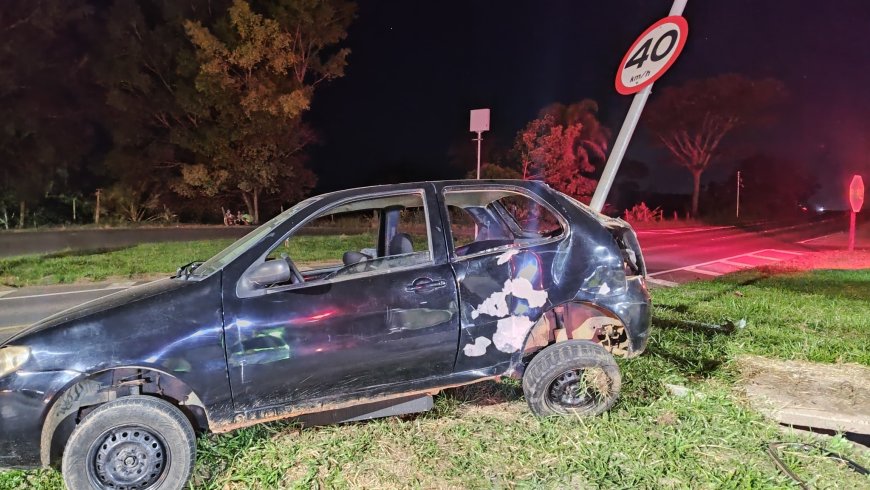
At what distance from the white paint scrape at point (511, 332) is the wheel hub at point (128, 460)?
2067 mm

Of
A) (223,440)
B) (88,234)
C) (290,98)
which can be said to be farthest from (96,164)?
(223,440)

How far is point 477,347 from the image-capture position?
362 cm

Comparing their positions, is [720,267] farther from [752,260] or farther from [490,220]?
[490,220]

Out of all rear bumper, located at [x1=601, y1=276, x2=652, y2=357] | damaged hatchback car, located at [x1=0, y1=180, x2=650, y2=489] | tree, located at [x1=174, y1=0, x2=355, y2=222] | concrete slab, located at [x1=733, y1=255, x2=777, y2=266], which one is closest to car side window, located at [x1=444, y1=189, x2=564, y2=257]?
damaged hatchback car, located at [x1=0, y1=180, x2=650, y2=489]

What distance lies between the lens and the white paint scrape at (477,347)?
360 centimetres

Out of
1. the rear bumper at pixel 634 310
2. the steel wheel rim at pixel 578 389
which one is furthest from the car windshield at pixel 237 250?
the rear bumper at pixel 634 310

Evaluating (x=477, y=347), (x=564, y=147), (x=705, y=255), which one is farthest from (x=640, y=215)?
(x=477, y=347)

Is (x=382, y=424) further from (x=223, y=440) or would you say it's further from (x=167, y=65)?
(x=167, y=65)

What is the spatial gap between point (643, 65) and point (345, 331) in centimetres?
477

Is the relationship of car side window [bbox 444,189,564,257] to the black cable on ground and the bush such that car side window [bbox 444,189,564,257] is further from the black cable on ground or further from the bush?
the bush

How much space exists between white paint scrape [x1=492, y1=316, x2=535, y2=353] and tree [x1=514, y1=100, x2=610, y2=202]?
25344 millimetres

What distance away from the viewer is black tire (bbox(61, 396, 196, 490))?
2977 millimetres

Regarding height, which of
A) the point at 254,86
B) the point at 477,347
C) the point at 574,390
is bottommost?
the point at 574,390

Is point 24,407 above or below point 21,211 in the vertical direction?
below
